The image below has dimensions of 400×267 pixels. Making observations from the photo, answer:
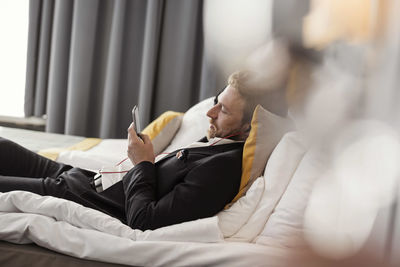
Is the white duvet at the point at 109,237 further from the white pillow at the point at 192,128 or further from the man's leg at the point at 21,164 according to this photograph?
the white pillow at the point at 192,128

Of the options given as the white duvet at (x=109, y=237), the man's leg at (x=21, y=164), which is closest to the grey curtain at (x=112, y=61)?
the man's leg at (x=21, y=164)

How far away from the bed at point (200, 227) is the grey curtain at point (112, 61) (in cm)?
150

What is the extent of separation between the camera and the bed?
90cm

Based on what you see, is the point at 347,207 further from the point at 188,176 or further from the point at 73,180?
the point at 73,180

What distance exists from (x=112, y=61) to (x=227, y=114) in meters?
1.66

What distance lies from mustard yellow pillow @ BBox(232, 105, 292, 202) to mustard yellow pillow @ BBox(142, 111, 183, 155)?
796 mm

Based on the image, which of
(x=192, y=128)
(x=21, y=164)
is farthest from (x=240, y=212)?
(x=192, y=128)

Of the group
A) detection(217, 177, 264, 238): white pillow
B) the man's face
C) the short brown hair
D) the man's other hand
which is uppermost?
the short brown hair

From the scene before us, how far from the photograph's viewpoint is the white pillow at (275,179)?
1050 mm

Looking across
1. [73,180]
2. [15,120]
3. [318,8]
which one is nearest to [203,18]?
[15,120]

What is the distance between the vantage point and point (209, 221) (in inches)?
38.8

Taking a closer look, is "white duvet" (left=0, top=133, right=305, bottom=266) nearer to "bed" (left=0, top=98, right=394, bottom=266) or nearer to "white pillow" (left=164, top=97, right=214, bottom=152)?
"bed" (left=0, top=98, right=394, bottom=266)

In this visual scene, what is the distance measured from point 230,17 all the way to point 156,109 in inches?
72.3

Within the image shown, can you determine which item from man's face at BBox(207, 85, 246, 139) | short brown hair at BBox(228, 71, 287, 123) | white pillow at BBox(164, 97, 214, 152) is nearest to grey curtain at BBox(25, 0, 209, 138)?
white pillow at BBox(164, 97, 214, 152)
